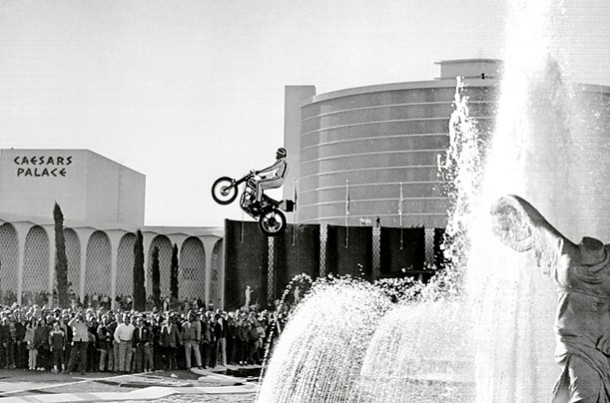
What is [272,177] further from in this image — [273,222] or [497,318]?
[497,318]

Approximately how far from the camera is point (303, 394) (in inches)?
576

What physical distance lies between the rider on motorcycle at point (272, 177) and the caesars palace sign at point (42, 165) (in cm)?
5873

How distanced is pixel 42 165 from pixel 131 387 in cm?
6645

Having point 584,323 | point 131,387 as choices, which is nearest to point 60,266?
point 131,387

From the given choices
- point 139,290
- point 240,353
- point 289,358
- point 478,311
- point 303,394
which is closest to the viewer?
point 478,311

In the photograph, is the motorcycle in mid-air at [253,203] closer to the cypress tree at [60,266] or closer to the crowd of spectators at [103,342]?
the crowd of spectators at [103,342]

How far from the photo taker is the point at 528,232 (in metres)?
8.25

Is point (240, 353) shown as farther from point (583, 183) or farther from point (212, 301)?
point (212, 301)

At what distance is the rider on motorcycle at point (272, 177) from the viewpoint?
25625 mm

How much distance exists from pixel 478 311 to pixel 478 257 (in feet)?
8.27

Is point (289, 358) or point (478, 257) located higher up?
point (478, 257)

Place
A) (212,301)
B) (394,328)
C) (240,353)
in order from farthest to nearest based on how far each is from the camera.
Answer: (212,301)
(240,353)
(394,328)

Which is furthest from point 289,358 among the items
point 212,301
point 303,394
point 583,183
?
point 212,301

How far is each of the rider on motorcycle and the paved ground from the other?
18.2 feet
